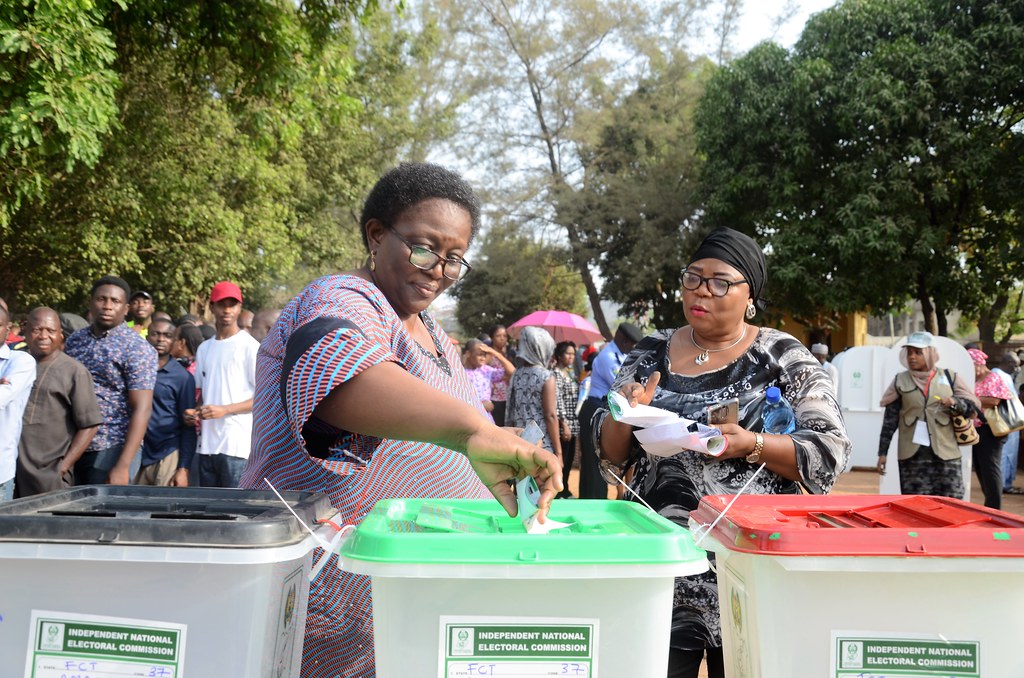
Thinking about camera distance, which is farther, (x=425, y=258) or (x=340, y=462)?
(x=425, y=258)

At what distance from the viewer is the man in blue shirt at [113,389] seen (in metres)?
5.18

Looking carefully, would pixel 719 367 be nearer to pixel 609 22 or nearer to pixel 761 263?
pixel 761 263

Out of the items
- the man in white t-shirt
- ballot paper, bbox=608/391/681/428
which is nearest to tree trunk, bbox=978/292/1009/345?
the man in white t-shirt

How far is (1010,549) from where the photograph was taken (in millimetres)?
1356

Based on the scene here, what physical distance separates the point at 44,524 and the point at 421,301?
0.82 metres

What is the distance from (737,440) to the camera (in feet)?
7.11

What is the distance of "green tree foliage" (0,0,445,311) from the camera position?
8555 mm

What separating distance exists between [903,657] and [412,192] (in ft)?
4.15

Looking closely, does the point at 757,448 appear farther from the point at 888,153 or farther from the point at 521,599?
the point at 888,153

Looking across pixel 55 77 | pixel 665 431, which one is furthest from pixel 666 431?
pixel 55 77

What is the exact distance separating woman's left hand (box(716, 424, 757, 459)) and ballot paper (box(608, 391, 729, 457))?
0.7 inches

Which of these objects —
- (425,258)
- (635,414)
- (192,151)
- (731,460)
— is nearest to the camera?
(425,258)

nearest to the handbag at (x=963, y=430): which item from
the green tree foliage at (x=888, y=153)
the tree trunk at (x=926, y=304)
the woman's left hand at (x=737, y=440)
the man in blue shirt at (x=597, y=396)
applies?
the man in blue shirt at (x=597, y=396)

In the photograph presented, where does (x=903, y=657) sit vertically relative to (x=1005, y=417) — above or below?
below
